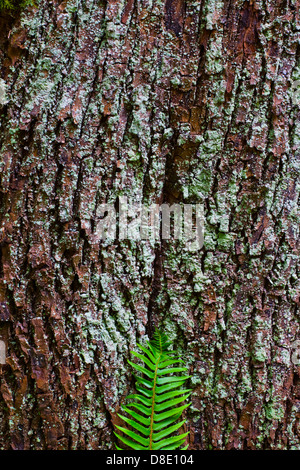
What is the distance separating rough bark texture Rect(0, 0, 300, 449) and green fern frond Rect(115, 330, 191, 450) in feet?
0.24

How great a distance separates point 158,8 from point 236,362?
1.30 m

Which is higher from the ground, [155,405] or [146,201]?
[146,201]

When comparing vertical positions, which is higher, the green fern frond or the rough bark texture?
the rough bark texture

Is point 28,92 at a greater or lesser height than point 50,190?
greater

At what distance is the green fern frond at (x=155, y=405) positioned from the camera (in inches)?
47.1

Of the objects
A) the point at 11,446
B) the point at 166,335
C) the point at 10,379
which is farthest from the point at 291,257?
the point at 11,446

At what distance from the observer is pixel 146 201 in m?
1.31

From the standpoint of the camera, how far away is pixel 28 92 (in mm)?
1204

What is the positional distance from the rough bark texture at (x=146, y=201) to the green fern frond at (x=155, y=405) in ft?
0.24

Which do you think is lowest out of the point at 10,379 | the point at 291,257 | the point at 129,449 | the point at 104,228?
the point at 129,449

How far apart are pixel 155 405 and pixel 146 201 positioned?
72 centimetres

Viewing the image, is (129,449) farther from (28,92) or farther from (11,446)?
(28,92)

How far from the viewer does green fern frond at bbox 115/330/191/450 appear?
120 centimetres

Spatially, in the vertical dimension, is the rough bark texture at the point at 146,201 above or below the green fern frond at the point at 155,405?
above
